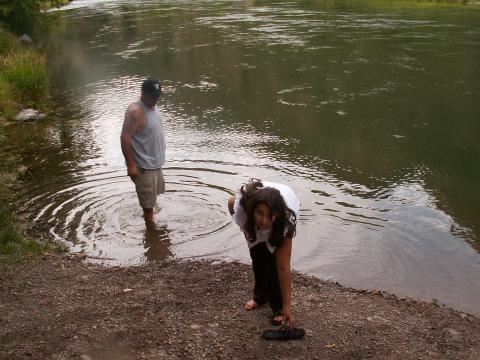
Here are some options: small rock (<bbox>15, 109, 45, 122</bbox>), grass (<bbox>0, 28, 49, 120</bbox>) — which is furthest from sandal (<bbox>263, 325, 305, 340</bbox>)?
grass (<bbox>0, 28, 49, 120</bbox>)

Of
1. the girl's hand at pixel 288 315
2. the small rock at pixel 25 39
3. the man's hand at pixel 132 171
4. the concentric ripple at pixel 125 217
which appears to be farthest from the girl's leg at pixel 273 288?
the small rock at pixel 25 39

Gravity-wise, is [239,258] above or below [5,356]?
below

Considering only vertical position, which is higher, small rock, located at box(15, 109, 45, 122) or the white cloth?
the white cloth

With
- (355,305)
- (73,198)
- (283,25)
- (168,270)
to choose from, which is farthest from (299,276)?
(283,25)

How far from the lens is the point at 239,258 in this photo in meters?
7.04

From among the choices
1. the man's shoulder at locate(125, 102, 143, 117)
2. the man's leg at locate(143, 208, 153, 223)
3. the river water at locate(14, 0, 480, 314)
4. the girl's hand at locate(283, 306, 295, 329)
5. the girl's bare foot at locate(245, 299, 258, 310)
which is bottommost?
the river water at locate(14, 0, 480, 314)

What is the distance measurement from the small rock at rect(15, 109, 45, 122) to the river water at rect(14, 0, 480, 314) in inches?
17.6

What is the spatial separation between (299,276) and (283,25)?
23.8 metres

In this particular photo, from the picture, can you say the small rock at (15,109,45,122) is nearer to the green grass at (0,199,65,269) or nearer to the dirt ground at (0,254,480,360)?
the green grass at (0,199,65,269)

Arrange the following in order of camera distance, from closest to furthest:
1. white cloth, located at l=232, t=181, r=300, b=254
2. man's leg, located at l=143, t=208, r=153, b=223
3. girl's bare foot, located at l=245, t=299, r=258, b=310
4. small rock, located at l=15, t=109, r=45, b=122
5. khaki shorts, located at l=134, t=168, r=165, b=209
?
white cloth, located at l=232, t=181, r=300, b=254, girl's bare foot, located at l=245, t=299, r=258, b=310, khaki shorts, located at l=134, t=168, r=165, b=209, man's leg, located at l=143, t=208, r=153, b=223, small rock, located at l=15, t=109, r=45, b=122

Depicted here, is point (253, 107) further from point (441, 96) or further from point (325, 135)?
point (441, 96)

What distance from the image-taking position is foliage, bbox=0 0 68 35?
26.3 m

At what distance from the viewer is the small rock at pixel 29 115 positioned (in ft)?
46.4

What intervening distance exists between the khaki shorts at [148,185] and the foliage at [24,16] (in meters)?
21.3
